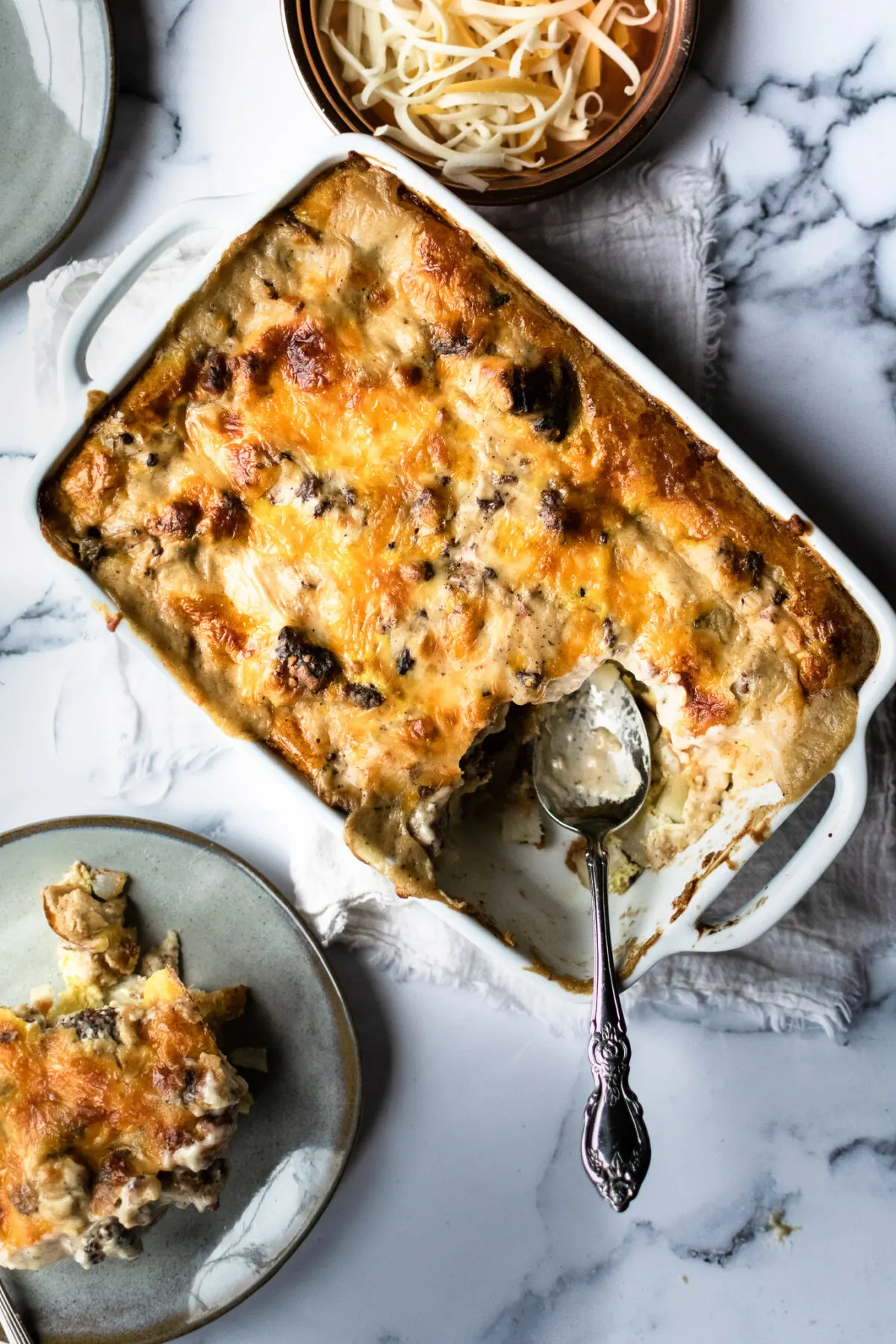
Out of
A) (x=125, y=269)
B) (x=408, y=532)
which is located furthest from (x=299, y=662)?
(x=125, y=269)

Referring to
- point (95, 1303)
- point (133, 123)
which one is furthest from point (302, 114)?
point (95, 1303)

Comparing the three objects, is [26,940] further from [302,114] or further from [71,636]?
[302,114]

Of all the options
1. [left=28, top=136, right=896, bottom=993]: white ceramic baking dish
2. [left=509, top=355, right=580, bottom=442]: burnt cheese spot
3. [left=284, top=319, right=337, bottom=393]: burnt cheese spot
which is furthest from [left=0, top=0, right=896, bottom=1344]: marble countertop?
[left=284, top=319, right=337, bottom=393]: burnt cheese spot

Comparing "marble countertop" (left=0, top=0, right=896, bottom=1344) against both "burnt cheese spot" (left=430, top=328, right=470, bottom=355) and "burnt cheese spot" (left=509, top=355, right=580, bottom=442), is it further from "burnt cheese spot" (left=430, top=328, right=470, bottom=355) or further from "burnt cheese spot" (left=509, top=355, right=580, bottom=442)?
"burnt cheese spot" (left=430, top=328, right=470, bottom=355)

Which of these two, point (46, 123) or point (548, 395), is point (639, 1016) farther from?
point (46, 123)

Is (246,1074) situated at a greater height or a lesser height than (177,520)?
lesser

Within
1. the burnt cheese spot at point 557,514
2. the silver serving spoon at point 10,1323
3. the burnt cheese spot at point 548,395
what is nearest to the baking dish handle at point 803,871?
the burnt cheese spot at point 557,514
